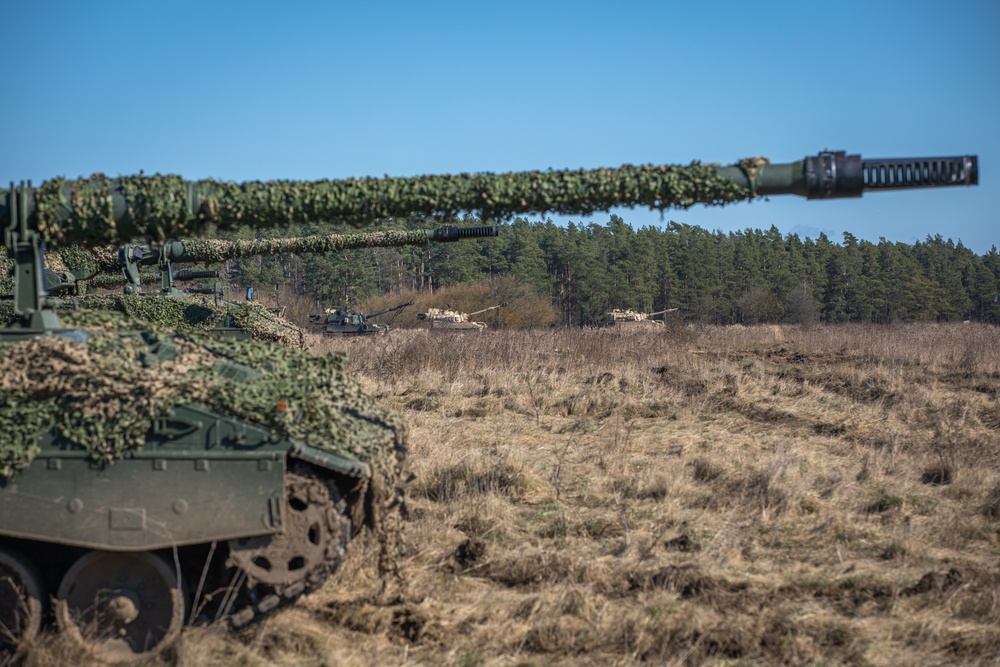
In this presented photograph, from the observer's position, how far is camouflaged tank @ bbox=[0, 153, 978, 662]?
5.64 metres

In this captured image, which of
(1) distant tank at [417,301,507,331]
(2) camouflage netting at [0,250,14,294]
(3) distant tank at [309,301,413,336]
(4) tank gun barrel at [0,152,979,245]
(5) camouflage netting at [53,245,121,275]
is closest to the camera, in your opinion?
(4) tank gun barrel at [0,152,979,245]

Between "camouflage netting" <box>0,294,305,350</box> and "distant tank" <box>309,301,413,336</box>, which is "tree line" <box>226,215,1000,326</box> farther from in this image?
"camouflage netting" <box>0,294,305,350</box>

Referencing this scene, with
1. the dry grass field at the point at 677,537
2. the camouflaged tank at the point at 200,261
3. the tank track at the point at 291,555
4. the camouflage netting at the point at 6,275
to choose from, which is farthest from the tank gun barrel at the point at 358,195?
the camouflage netting at the point at 6,275

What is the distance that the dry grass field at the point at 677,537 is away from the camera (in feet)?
20.2

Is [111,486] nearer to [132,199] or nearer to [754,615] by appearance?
[132,199]

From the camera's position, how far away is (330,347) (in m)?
25.1

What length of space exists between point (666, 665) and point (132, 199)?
442cm

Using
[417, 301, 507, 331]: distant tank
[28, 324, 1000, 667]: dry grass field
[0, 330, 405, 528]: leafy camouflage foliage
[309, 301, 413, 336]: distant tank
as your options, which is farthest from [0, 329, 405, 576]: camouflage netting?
[417, 301, 507, 331]: distant tank

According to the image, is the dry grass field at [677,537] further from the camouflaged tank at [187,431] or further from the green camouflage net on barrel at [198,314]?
the green camouflage net on barrel at [198,314]

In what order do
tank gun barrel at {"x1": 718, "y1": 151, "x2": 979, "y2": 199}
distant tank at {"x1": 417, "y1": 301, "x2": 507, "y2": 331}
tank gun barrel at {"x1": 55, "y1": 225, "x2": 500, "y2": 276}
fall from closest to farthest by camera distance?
tank gun barrel at {"x1": 718, "y1": 151, "x2": 979, "y2": 199}
tank gun barrel at {"x1": 55, "y1": 225, "x2": 500, "y2": 276}
distant tank at {"x1": 417, "y1": 301, "x2": 507, "y2": 331}

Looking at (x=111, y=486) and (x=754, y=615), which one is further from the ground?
(x=111, y=486)

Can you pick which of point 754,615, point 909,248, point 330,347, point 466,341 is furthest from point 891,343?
point 909,248

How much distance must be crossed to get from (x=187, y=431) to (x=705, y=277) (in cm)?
5547

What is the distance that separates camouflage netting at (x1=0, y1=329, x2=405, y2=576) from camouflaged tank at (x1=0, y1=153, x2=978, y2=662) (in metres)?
0.01
